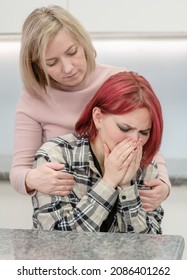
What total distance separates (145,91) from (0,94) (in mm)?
1503

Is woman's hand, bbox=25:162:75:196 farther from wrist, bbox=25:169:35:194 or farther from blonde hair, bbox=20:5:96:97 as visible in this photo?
blonde hair, bbox=20:5:96:97

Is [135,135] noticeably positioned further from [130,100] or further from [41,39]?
[41,39]

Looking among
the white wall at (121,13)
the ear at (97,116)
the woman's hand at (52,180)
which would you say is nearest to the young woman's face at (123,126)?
the ear at (97,116)

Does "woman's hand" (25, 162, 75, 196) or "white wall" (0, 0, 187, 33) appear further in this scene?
"white wall" (0, 0, 187, 33)

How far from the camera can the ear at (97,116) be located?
1.37m

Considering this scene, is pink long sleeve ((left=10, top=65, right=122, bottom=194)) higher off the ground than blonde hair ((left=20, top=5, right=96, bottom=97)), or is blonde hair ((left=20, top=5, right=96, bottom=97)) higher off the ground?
blonde hair ((left=20, top=5, right=96, bottom=97))

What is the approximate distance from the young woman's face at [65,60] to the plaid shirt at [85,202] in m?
0.16

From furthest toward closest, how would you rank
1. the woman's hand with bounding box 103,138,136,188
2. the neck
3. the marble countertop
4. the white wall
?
the white wall < the neck < the woman's hand with bounding box 103,138,136,188 < the marble countertop

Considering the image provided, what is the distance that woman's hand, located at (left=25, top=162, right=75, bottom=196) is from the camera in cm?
133

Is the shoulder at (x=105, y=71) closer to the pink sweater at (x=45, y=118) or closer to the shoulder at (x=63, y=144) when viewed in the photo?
the pink sweater at (x=45, y=118)

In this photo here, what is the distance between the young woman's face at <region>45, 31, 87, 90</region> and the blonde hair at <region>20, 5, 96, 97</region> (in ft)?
0.05

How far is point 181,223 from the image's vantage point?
2.50m

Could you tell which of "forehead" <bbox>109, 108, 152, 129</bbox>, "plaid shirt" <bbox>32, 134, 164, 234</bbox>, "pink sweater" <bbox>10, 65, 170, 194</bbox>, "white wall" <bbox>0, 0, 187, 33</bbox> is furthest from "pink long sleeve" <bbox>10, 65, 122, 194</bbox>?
"white wall" <bbox>0, 0, 187, 33</bbox>

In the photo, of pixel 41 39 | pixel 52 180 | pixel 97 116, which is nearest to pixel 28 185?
pixel 52 180
